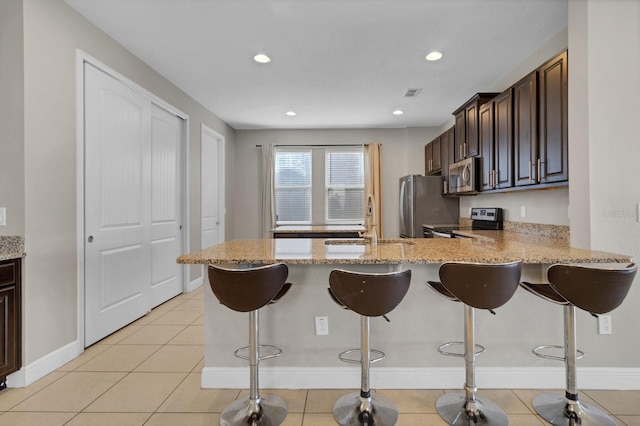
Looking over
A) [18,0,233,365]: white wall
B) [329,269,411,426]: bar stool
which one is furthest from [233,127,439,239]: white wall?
[329,269,411,426]: bar stool

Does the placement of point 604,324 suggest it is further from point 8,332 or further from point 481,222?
point 8,332

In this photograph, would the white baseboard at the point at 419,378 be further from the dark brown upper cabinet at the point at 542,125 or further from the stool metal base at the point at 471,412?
the dark brown upper cabinet at the point at 542,125

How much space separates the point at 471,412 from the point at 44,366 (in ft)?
8.98

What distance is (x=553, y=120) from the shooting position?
2469 mm

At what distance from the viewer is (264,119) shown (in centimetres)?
549

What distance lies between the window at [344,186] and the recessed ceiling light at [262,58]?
2.97 m

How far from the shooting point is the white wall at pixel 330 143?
19.9 feet

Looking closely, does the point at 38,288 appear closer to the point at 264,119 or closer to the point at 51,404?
the point at 51,404

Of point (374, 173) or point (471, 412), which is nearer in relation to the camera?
point (471, 412)

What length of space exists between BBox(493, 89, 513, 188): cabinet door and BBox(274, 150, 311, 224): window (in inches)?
138

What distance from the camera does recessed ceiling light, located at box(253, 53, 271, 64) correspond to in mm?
3221

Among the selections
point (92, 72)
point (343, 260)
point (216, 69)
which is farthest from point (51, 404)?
point (216, 69)

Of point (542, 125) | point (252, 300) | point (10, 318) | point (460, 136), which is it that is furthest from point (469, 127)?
point (10, 318)

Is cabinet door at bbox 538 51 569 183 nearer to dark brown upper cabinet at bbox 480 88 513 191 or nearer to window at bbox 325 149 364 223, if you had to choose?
dark brown upper cabinet at bbox 480 88 513 191
